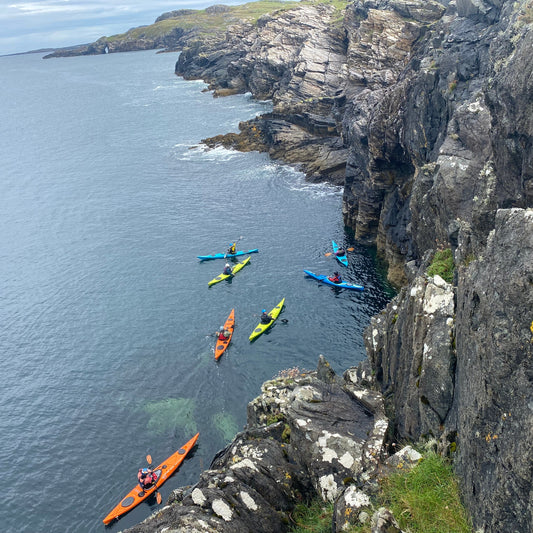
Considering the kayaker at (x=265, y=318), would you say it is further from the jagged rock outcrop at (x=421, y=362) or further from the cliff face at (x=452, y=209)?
the jagged rock outcrop at (x=421, y=362)

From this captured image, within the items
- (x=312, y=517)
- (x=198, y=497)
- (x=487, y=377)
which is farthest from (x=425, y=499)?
(x=198, y=497)

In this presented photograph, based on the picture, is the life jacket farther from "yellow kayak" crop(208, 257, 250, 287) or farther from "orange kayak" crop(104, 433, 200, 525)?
"orange kayak" crop(104, 433, 200, 525)

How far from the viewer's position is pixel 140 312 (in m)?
50.3

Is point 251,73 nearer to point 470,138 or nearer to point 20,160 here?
point 20,160

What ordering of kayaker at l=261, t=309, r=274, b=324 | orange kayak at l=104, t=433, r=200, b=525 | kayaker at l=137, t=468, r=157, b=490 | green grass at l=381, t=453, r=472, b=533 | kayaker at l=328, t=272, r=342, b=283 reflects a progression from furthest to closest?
A: kayaker at l=328, t=272, r=342, b=283 → kayaker at l=261, t=309, r=274, b=324 → kayaker at l=137, t=468, r=157, b=490 → orange kayak at l=104, t=433, r=200, b=525 → green grass at l=381, t=453, r=472, b=533

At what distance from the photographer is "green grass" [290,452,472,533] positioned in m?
11.7

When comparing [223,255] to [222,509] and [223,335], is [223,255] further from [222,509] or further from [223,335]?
[222,509]

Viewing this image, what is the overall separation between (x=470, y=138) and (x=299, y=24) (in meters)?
121

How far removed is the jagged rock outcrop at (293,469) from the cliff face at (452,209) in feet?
5.27

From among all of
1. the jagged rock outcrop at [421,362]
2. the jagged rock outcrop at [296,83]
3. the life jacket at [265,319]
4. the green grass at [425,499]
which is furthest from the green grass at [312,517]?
the jagged rock outcrop at [296,83]

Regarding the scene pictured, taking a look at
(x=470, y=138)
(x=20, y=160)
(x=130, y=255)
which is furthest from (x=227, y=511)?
(x=20, y=160)

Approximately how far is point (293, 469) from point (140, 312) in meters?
35.0

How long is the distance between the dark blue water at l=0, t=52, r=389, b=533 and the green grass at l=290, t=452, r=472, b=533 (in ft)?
72.5

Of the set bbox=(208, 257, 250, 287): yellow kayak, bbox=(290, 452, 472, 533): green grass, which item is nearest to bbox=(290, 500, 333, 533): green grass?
bbox=(290, 452, 472, 533): green grass
